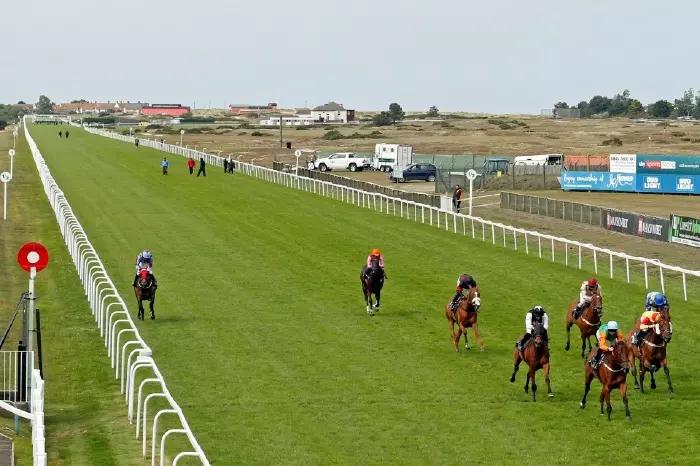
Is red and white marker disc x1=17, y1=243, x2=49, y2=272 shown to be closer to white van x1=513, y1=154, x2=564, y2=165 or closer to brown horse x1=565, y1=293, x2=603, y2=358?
brown horse x1=565, y1=293, x2=603, y2=358

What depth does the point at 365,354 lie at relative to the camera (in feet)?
63.0

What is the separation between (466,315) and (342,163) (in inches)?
2347

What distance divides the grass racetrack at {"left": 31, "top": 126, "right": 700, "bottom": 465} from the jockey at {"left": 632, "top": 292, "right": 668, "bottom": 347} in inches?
30.7

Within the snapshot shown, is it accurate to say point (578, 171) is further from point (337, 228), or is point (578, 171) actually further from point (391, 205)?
point (337, 228)

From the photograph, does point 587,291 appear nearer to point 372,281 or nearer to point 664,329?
point 664,329

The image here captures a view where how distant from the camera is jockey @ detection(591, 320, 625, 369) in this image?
14883 millimetres

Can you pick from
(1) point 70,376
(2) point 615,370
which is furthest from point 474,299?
(1) point 70,376

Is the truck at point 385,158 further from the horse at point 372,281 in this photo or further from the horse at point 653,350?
the horse at point 653,350

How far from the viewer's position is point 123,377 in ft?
55.8

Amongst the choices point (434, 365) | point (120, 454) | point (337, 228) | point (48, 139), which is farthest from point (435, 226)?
point (48, 139)

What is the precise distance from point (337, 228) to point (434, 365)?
787 inches

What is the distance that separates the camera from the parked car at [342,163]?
3061 inches

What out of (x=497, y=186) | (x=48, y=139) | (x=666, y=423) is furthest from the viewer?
(x=48, y=139)

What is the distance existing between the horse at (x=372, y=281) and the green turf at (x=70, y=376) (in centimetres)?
455
